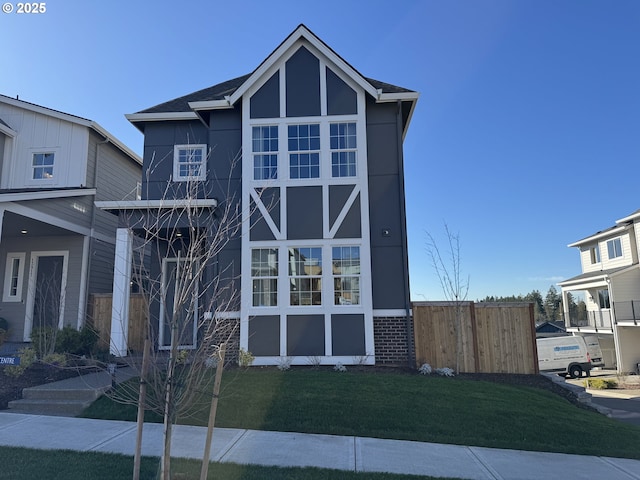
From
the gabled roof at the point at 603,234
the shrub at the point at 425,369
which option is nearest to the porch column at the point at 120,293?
the shrub at the point at 425,369

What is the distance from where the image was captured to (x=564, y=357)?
21.8 metres

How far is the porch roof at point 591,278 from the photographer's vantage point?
25344mm

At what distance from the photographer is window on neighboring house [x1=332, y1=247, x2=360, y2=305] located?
10.3 m

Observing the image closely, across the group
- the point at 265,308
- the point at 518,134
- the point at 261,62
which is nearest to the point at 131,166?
the point at 261,62

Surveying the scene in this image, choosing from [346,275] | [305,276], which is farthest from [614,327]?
[305,276]

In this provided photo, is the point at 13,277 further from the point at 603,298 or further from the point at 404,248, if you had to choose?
the point at 603,298

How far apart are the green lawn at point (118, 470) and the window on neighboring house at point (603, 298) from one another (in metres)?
29.1

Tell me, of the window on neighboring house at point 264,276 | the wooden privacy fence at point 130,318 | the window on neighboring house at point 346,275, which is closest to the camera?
the window on neighboring house at point 346,275

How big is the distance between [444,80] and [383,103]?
12.5 feet

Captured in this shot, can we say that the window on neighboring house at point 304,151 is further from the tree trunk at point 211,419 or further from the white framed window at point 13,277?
the white framed window at point 13,277

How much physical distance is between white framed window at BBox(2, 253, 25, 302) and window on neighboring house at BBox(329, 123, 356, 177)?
10.8 m

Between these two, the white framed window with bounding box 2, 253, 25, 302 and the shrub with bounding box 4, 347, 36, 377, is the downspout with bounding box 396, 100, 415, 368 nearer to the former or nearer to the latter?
the shrub with bounding box 4, 347, 36, 377

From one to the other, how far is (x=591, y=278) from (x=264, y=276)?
25393 millimetres

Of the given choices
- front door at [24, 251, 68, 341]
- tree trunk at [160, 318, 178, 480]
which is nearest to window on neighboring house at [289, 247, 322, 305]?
tree trunk at [160, 318, 178, 480]
